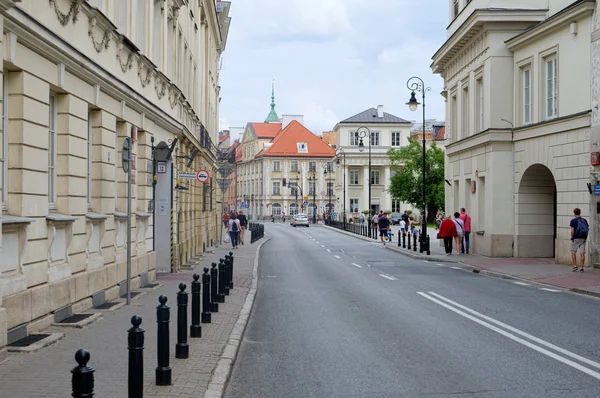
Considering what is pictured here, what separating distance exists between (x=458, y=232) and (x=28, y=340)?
952 inches

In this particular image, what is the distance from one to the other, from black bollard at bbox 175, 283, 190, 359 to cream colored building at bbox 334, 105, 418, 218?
89.6 meters

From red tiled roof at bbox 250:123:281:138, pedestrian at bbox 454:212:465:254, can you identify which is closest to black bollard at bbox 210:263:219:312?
pedestrian at bbox 454:212:465:254

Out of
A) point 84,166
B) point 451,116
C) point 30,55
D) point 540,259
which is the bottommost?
point 540,259

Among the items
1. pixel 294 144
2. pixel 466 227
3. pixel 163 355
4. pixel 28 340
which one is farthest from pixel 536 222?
pixel 294 144

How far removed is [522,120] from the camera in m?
28.8

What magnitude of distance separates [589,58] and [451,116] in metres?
14.4

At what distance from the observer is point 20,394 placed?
6836mm

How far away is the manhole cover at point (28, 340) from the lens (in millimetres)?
9172

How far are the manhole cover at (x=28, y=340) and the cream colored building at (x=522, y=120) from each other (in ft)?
58.3

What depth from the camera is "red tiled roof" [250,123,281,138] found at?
133 metres

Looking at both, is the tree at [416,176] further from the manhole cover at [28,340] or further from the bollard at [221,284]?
the manhole cover at [28,340]

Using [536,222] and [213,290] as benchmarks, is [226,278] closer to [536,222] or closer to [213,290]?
[213,290]

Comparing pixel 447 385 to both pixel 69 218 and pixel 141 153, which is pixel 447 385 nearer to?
pixel 69 218

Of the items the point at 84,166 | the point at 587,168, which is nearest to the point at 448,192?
the point at 587,168
